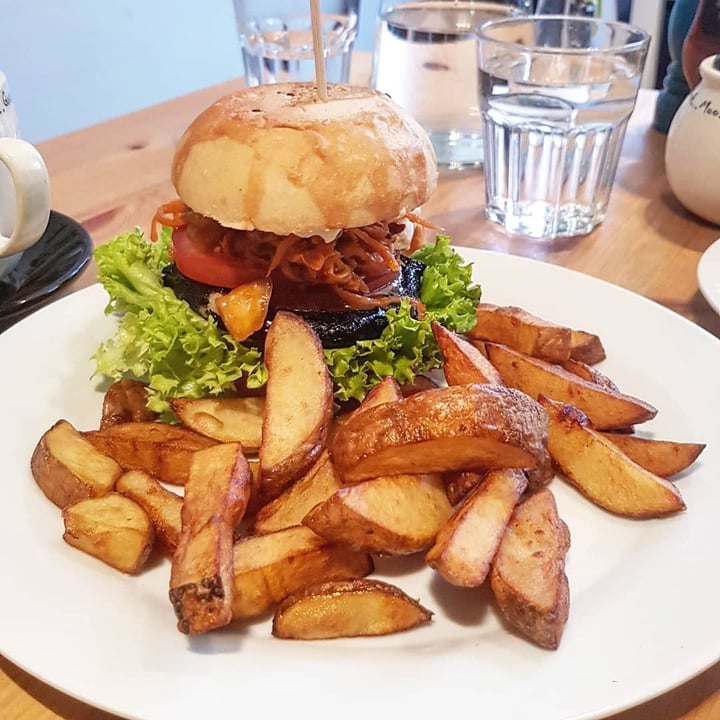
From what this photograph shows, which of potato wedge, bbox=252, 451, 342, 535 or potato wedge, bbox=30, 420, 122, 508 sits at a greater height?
potato wedge, bbox=30, 420, 122, 508

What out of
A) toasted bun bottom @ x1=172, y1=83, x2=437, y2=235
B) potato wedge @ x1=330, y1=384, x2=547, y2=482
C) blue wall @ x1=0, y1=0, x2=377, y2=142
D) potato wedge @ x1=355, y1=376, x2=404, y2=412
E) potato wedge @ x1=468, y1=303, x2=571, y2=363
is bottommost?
blue wall @ x1=0, y1=0, x2=377, y2=142

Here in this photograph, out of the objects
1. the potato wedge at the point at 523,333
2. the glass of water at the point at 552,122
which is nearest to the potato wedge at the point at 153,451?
the potato wedge at the point at 523,333

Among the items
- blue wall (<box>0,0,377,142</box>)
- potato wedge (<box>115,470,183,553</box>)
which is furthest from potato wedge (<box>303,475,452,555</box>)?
blue wall (<box>0,0,377,142</box>)

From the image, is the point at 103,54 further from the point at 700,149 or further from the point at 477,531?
the point at 477,531

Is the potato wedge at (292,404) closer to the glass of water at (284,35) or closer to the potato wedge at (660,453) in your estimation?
the potato wedge at (660,453)

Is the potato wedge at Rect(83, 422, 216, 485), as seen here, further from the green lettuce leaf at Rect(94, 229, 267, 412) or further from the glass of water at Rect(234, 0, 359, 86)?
the glass of water at Rect(234, 0, 359, 86)

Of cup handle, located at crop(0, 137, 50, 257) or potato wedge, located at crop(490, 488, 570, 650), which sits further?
cup handle, located at crop(0, 137, 50, 257)
